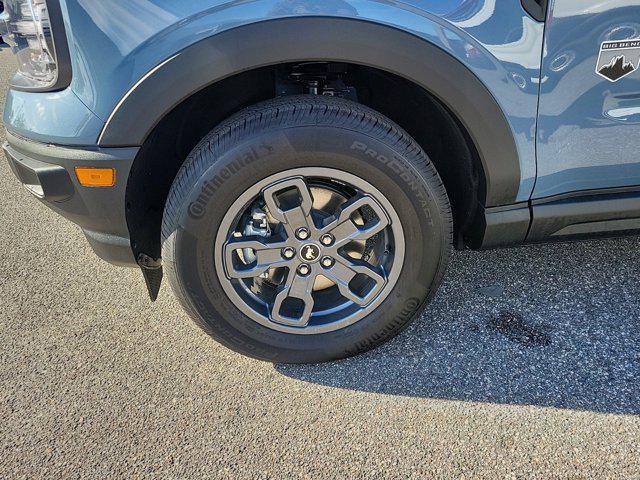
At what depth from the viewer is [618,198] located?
1.92 meters

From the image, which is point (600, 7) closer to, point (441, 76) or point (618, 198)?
point (441, 76)

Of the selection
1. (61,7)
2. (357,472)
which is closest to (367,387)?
(357,472)

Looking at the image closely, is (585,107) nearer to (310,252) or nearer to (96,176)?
(310,252)

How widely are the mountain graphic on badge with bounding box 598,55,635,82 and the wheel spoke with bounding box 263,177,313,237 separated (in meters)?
1.02

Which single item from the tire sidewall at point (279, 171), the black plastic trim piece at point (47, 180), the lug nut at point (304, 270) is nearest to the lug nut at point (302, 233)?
the lug nut at point (304, 270)

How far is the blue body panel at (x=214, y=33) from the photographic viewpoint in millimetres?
1512

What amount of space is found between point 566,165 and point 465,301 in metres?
0.74

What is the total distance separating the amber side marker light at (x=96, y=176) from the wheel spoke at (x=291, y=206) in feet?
1.61

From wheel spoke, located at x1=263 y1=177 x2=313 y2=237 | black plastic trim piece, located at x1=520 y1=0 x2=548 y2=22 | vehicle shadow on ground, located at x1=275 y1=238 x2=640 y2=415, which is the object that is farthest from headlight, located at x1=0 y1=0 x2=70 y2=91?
black plastic trim piece, located at x1=520 y1=0 x2=548 y2=22

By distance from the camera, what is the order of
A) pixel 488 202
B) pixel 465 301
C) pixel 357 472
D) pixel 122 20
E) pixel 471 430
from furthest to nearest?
pixel 465 301 < pixel 488 202 < pixel 471 430 < pixel 357 472 < pixel 122 20

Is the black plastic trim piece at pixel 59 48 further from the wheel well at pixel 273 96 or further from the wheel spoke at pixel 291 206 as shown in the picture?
the wheel spoke at pixel 291 206

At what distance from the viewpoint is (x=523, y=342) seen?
6.78 ft

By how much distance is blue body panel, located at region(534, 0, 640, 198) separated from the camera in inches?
62.7

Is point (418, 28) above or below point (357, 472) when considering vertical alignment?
above
